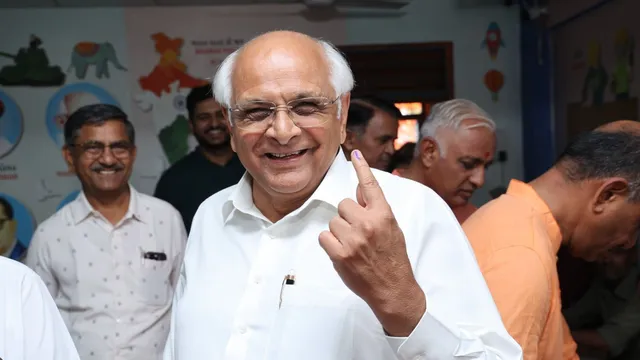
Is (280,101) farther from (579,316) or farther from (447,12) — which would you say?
(447,12)

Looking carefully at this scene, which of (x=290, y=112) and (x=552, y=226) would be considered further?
(x=552, y=226)

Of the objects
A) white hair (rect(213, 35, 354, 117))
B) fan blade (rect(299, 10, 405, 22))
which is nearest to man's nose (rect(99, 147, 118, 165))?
white hair (rect(213, 35, 354, 117))

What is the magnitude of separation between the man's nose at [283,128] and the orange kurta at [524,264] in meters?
0.56

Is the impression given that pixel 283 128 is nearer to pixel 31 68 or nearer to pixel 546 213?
pixel 546 213

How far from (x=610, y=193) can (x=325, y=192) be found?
2.41ft

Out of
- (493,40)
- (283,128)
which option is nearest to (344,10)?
(493,40)

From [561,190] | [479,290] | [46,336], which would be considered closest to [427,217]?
[479,290]

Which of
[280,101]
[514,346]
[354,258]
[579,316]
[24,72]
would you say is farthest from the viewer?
[24,72]

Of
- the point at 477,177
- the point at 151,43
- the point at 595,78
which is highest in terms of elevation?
the point at 151,43

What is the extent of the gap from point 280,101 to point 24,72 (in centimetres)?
328

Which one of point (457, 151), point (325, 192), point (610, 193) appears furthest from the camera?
point (457, 151)

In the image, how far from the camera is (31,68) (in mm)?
4070

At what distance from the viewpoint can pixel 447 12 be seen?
418cm

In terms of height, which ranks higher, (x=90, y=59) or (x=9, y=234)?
(x=90, y=59)
